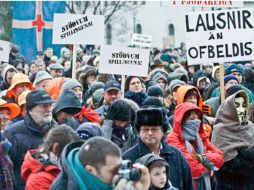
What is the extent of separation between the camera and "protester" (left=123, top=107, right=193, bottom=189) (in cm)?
688

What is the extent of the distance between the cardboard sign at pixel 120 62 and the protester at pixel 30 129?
4.28 meters

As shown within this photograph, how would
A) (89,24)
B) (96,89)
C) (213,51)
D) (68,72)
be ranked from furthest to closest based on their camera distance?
1. (68,72)
2. (89,24)
3. (96,89)
4. (213,51)

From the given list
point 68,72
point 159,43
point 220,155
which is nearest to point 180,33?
point 159,43

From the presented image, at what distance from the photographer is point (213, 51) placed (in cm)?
1042

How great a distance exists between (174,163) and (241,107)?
5.41 ft

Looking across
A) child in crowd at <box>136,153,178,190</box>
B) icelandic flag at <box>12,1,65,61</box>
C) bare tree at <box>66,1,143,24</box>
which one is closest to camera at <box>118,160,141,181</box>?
child in crowd at <box>136,153,178,190</box>

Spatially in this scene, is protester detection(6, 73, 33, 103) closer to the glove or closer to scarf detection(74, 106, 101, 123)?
scarf detection(74, 106, 101, 123)

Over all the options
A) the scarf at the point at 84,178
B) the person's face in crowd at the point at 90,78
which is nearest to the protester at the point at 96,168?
the scarf at the point at 84,178

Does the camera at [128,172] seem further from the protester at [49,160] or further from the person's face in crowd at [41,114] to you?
the person's face in crowd at [41,114]

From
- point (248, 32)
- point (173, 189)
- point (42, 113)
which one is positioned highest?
point (248, 32)

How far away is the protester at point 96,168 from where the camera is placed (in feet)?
15.8

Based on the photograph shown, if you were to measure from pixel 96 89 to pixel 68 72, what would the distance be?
18.7 feet

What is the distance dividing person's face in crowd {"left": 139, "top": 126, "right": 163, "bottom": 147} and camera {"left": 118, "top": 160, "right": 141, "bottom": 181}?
198 centimetres

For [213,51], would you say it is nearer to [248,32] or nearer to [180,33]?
[248,32]
